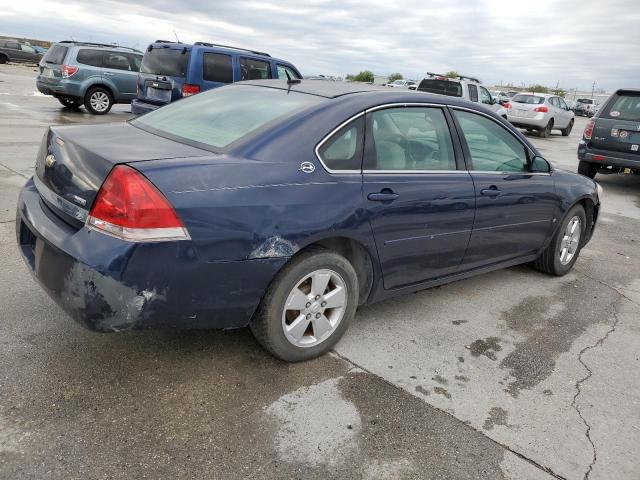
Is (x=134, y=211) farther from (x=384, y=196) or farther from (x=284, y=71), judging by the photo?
(x=284, y=71)

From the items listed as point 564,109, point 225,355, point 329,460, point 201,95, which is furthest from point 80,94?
point 564,109

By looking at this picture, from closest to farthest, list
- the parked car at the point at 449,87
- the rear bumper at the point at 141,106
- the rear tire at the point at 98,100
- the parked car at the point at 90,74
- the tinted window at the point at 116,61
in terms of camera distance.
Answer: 1. the rear bumper at the point at 141,106
2. the parked car at the point at 90,74
3. the rear tire at the point at 98,100
4. the tinted window at the point at 116,61
5. the parked car at the point at 449,87

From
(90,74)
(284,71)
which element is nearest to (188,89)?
(284,71)

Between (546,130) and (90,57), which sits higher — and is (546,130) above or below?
above

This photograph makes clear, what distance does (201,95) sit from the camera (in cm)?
397

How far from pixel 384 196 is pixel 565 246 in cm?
266

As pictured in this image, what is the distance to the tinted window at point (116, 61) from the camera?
14992mm

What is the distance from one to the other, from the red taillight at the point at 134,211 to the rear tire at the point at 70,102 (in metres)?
13.9

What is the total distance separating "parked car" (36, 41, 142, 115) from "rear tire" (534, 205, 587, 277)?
43.3 feet

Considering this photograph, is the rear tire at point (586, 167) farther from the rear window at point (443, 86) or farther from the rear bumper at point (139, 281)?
the rear bumper at point (139, 281)

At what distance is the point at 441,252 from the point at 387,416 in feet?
4.36

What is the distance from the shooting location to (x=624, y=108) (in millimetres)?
9492

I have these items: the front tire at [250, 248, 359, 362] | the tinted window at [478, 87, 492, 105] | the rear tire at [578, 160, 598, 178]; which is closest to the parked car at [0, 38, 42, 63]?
the tinted window at [478, 87, 492, 105]

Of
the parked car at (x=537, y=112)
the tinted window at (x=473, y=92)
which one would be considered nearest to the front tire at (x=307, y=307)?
the tinted window at (x=473, y=92)
